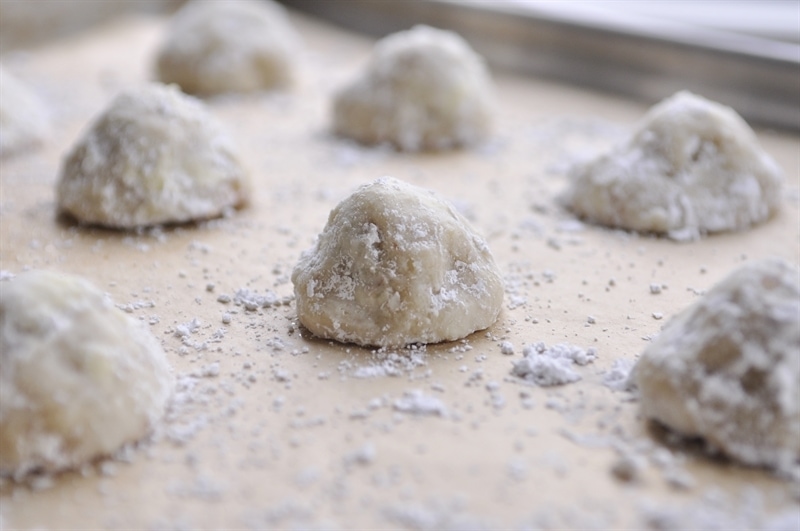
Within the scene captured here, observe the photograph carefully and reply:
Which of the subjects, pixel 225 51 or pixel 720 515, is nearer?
pixel 720 515

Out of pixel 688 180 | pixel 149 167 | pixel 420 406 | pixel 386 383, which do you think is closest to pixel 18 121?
pixel 149 167

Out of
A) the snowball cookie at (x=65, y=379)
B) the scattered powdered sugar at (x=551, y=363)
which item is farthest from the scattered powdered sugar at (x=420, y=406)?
the snowball cookie at (x=65, y=379)

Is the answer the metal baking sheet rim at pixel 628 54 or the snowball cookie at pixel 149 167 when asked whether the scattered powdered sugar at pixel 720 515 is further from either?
the metal baking sheet rim at pixel 628 54

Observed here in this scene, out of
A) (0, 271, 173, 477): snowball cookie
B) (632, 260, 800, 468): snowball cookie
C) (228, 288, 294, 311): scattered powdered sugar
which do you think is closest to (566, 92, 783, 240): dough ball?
(632, 260, 800, 468): snowball cookie

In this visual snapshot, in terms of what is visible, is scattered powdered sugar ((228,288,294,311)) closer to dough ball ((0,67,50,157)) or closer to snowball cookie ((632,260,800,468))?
snowball cookie ((632,260,800,468))

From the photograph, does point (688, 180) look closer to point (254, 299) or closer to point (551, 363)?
point (551, 363)

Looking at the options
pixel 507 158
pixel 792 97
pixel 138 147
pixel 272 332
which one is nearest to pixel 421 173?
pixel 507 158
